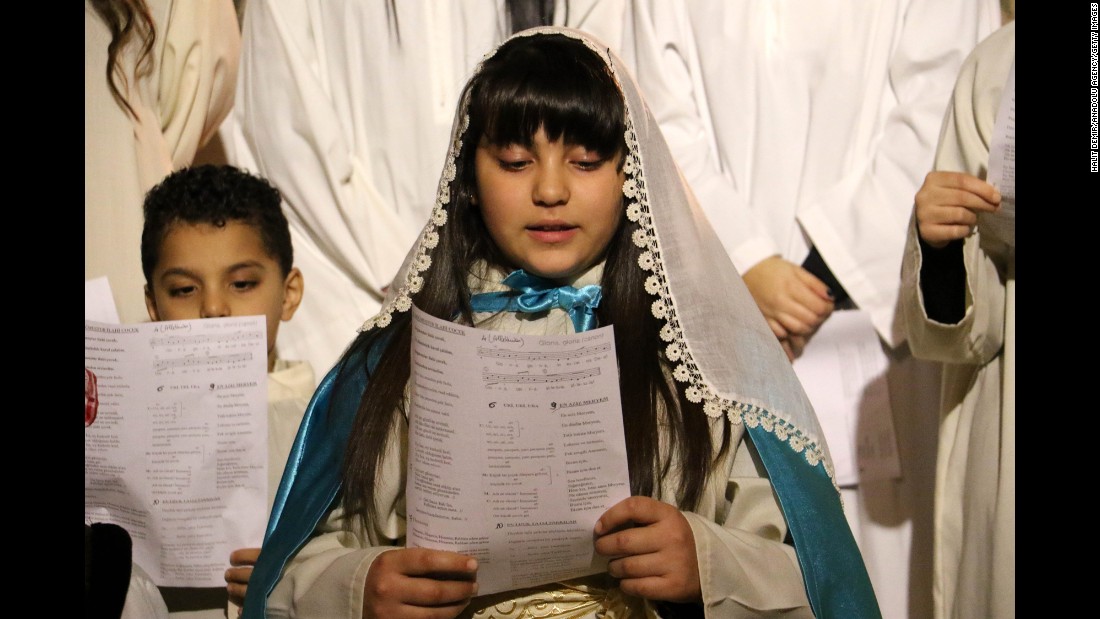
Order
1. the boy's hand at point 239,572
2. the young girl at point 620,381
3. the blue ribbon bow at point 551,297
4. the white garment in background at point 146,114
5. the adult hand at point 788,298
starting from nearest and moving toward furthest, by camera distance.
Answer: the young girl at point 620,381
the blue ribbon bow at point 551,297
the boy's hand at point 239,572
the adult hand at point 788,298
the white garment in background at point 146,114

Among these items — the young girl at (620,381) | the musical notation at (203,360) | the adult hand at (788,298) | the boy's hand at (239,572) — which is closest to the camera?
the young girl at (620,381)

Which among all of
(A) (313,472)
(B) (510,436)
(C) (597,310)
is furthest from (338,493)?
(C) (597,310)

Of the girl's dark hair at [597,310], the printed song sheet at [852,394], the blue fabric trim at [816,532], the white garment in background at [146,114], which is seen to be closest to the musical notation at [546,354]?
the girl's dark hair at [597,310]

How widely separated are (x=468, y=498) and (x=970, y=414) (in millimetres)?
1251

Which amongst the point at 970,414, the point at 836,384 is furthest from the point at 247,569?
the point at 970,414

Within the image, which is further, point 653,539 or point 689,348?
point 689,348

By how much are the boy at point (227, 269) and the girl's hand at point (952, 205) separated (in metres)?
1.35

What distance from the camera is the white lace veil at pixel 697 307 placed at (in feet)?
5.54

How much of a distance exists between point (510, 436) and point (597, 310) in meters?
0.35

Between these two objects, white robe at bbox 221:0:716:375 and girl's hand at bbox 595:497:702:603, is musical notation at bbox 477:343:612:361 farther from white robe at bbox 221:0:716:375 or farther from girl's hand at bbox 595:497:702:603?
white robe at bbox 221:0:716:375

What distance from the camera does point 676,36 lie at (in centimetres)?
264

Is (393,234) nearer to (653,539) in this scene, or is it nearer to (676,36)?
(676,36)

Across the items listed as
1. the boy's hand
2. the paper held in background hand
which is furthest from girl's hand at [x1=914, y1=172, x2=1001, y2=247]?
the boy's hand

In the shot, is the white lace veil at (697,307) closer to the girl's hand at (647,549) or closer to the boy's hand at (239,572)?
the girl's hand at (647,549)
